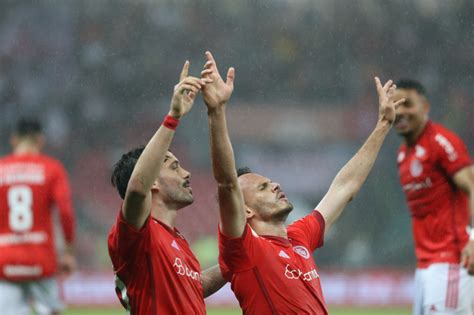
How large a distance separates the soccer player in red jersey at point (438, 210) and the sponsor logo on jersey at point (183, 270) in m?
2.79

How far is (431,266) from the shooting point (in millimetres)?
7371

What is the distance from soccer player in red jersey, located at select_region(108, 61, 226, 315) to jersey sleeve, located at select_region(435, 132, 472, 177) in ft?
9.29

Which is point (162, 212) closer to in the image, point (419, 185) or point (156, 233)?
point (156, 233)

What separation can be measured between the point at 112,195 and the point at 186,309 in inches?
486

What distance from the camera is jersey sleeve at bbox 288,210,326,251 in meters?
5.59

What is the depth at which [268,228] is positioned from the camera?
5.43 metres

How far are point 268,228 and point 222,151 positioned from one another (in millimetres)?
894

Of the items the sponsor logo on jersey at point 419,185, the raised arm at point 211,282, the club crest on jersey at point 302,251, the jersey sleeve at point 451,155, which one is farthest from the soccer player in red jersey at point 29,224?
the club crest on jersey at point 302,251

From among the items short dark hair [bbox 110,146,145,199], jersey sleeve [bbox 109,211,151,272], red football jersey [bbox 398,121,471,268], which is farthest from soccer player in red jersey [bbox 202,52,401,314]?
red football jersey [bbox 398,121,471,268]

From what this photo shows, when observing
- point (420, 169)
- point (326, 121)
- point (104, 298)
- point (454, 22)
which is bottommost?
point (104, 298)

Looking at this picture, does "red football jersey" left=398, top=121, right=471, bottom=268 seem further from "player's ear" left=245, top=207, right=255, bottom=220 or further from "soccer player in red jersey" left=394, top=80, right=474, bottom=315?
"player's ear" left=245, top=207, right=255, bottom=220

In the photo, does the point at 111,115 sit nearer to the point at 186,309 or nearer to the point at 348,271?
the point at 348,271

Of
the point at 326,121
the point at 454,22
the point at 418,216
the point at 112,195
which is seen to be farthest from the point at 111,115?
the point at 418,216

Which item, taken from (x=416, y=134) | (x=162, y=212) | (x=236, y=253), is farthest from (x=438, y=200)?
(x=162, y=212)
